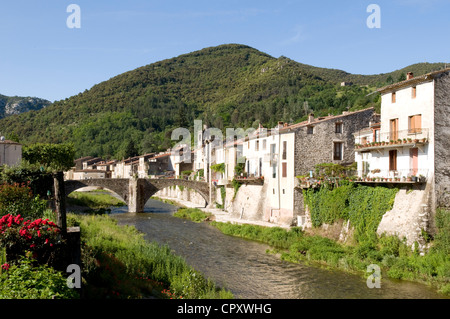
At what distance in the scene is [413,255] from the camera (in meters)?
23.5

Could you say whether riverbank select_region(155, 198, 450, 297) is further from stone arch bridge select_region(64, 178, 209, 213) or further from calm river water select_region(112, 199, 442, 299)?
stone arch bridge select_region(64, 178, 209, 213)

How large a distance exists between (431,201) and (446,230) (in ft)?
6.29

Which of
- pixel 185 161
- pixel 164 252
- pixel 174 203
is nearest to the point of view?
pixel 164 252

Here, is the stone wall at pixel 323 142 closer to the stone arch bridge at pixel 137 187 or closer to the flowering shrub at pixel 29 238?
the stone arch bridge at pixel 137 187

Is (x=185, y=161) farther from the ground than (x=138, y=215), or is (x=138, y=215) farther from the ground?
(x=185, y=161)

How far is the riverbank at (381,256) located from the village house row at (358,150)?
3214mm

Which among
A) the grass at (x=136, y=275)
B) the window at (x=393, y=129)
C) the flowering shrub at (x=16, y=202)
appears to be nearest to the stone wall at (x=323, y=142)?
the window at (x=393, y=129)

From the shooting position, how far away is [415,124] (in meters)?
25.8

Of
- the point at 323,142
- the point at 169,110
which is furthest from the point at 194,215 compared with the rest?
the point at 169,110

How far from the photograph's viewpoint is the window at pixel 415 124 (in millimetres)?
25364

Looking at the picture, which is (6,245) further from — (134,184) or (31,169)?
(134,184)

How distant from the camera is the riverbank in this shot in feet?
70.3

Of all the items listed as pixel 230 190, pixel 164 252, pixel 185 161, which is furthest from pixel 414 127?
pixel 185 161

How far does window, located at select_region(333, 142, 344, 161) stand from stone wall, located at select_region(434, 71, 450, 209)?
15492mm
